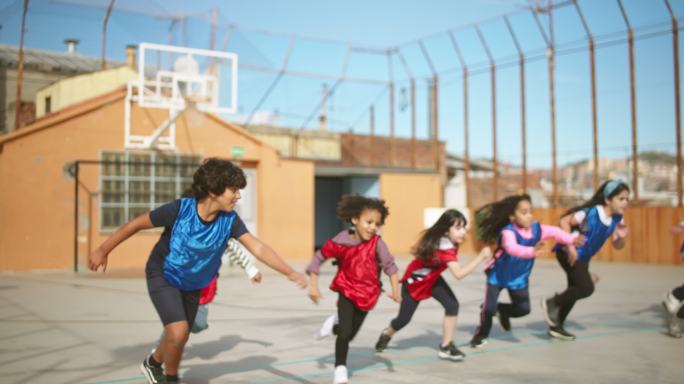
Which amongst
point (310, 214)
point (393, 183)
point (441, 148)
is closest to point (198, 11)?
point (310, 214)

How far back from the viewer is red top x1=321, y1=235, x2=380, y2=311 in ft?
18.8

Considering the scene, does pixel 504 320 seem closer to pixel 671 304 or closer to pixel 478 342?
pixel 478 342

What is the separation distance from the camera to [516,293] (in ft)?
23.6

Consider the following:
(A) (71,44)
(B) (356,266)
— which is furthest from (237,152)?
(B) (356,266)

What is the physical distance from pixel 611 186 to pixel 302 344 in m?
3.58

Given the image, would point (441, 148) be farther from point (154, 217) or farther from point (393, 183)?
point (154, 217)

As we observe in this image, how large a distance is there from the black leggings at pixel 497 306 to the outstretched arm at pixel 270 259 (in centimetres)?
261

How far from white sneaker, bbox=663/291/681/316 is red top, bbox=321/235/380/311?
363 centimetres

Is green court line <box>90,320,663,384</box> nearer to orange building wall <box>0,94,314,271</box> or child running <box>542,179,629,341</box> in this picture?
child running <box>542,179,629,341</box>

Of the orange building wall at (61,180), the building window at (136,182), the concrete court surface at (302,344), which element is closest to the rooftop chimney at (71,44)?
the orange building wall at (61,180)

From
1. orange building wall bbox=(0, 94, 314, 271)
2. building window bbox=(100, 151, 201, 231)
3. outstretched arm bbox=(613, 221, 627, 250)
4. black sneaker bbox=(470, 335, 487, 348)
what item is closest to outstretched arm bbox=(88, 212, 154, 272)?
black sneaker bbox=(470, 335, 487, 348)

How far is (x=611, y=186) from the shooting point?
303 inches

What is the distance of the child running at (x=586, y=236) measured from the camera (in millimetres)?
A: 7582

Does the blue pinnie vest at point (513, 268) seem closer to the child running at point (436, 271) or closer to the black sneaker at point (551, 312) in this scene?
the black sneaker at point (551, 312)
